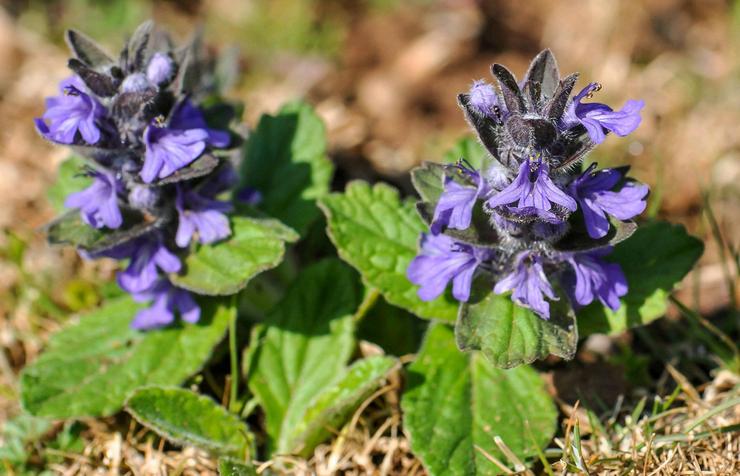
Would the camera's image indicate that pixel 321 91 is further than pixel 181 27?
No

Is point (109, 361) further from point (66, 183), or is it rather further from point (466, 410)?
point (466, 410)

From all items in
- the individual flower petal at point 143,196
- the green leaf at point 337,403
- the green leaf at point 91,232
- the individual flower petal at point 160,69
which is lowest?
the green leaf at point 337,403

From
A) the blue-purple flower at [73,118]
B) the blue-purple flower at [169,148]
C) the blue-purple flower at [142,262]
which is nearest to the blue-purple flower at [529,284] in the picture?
the blue-purple flower at [169,148]

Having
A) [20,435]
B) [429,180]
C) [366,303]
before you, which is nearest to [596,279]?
[429,180]

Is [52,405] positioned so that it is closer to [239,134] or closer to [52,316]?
[52,316]

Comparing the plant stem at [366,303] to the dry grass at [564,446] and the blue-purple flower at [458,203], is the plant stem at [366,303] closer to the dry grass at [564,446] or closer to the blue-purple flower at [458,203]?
the dry grass at [564,446]

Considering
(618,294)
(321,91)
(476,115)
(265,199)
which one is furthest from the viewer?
(321,91)

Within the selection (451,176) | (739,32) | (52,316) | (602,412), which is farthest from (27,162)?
(739,32)

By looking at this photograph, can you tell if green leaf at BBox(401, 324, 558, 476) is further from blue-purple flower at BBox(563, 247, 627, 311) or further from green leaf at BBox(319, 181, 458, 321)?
blue-purple flower at BBox(563, 247, 627, 311)
